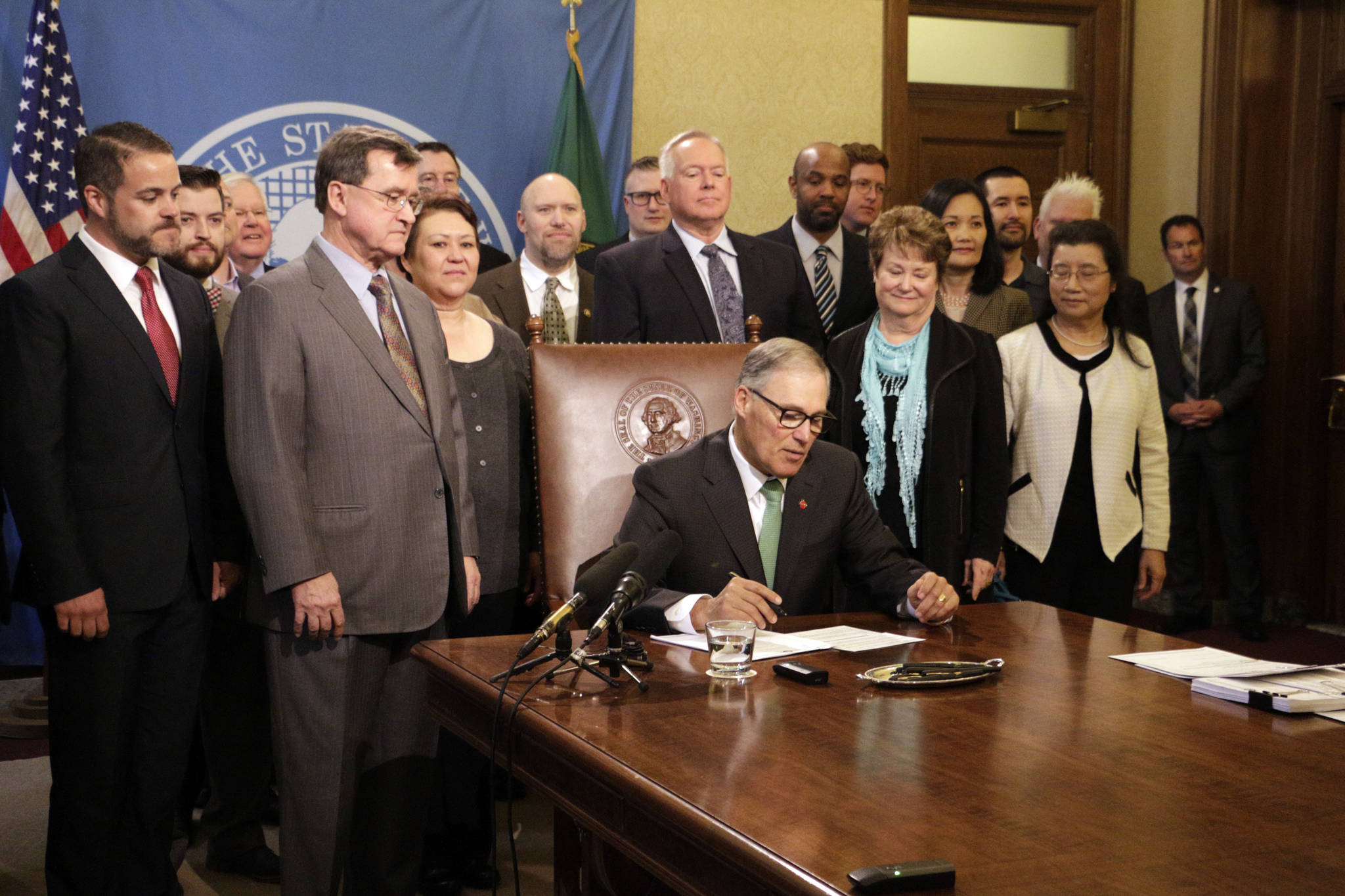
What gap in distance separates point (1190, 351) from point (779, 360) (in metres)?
3.86

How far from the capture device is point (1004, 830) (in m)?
1.30

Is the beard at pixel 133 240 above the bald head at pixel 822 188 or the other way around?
the other way around

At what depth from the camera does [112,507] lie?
261 centimetres

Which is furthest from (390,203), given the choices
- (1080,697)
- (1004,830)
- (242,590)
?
(1004,830)

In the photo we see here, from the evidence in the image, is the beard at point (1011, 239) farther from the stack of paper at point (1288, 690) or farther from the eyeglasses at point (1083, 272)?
the stack of paper at point (1288, 690)

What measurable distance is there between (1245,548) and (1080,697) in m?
4.31

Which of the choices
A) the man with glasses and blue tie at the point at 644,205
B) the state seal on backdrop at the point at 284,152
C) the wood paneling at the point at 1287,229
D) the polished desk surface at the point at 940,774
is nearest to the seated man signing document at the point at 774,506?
the polished desk surface at the point at 940,774

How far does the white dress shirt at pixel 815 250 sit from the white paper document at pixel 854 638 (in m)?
2.21

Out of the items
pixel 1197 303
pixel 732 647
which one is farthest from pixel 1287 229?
pixel 732 647

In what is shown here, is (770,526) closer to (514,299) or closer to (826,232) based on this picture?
(514,299)

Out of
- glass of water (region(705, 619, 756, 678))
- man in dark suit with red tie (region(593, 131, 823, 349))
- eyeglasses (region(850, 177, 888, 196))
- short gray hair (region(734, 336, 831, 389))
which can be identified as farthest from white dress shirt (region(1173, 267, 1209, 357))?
glass of water (region(705, 619, 756, 678))

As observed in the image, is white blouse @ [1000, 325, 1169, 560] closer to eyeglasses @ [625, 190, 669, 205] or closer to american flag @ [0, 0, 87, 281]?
eyeglasses @ [625, 190, 669, 205]

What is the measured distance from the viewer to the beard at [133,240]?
2.67 metres

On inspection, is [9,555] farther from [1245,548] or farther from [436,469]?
[1245,548]
